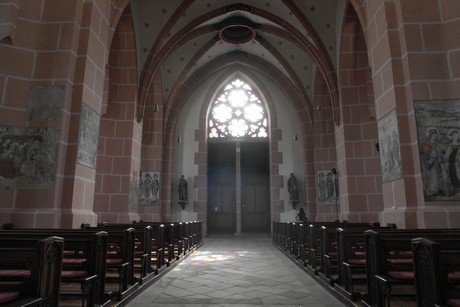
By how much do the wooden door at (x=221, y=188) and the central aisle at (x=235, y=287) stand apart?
27.1 feet

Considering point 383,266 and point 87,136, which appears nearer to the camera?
point 383,266

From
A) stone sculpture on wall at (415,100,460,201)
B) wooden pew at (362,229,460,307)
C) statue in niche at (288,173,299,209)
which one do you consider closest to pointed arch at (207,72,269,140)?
statue in niche at (288,173,299,209)

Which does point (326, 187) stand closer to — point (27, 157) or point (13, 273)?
point (27, 157)

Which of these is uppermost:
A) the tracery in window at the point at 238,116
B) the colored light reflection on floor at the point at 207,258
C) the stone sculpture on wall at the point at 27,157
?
the tracery in window at the point at 238,116

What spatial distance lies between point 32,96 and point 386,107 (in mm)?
5616

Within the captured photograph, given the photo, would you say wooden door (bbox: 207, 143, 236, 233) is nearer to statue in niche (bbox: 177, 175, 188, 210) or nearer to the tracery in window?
the tracery in window

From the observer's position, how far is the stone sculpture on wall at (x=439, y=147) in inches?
179

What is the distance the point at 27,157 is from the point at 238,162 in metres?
10.8

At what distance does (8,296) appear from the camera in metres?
2.05

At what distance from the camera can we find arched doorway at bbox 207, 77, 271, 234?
15.0 metres

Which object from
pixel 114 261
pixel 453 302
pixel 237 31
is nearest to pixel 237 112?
pixel 237 31

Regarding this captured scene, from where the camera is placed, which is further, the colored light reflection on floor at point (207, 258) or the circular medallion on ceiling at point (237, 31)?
the circular medallion on ceiling at point (237, 31)

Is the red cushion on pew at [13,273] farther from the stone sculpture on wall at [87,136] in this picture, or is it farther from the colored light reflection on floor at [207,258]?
the colored light reflection on floor at [207,258]

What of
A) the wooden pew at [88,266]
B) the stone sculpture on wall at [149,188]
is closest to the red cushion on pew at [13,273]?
the wooden pew at [88,266]
